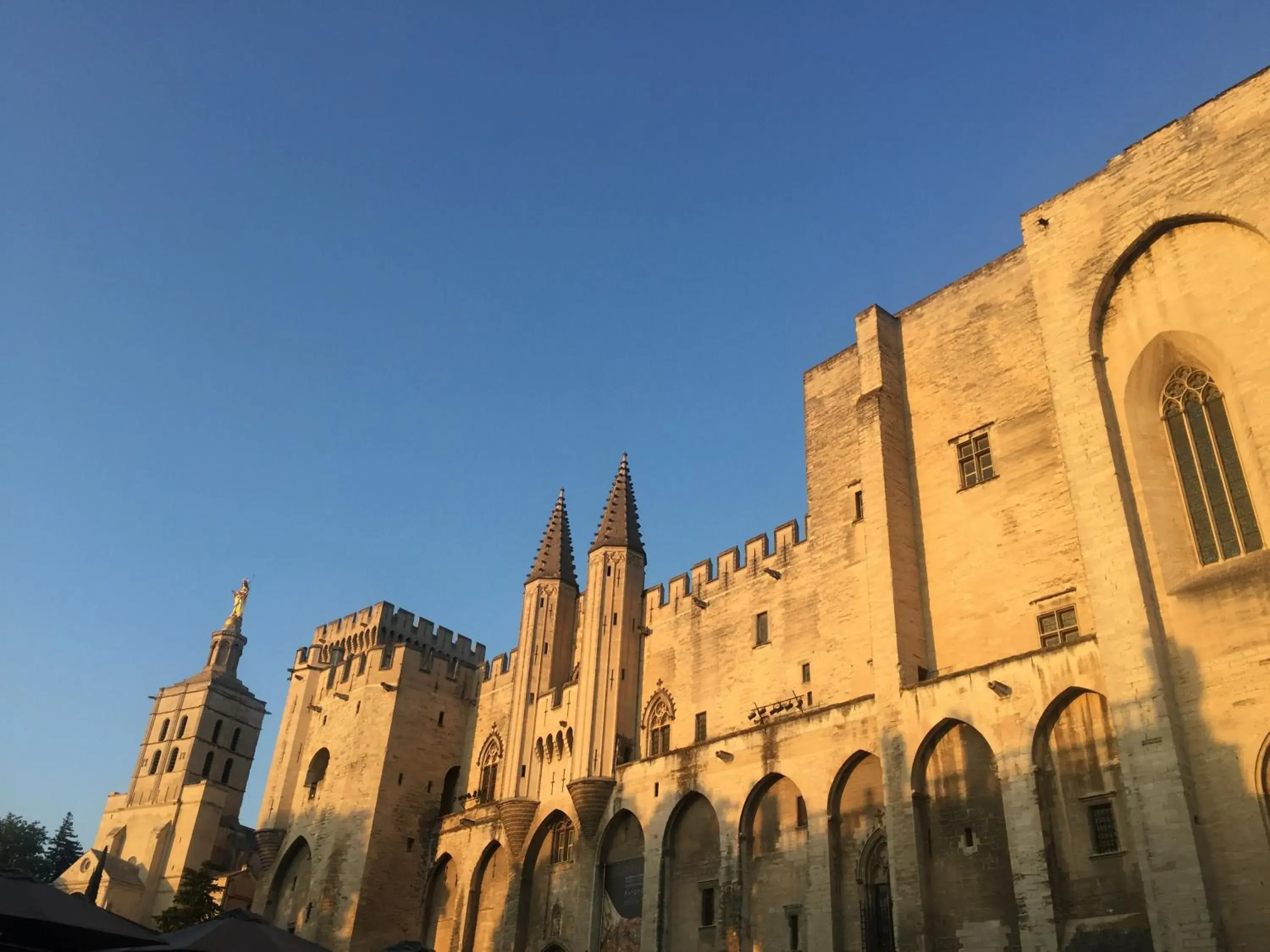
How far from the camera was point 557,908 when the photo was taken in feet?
91.8

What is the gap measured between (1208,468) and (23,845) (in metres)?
70.6

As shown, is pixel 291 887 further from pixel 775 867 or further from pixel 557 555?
pixel 775 867

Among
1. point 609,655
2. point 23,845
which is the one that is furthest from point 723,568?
point 23,845

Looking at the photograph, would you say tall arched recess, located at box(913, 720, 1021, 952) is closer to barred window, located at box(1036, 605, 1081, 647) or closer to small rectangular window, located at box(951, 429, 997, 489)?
barred window, located at box(1036, 605, 1081, 647)

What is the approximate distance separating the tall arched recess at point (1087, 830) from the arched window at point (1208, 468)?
338 centimetres

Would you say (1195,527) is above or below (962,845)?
above

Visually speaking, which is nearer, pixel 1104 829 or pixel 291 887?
pixel 1104 829

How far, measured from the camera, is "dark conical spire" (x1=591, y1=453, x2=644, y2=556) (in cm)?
3228

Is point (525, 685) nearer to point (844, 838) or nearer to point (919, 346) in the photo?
point (844, 838)

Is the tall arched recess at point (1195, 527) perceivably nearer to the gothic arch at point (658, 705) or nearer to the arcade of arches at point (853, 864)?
the arcade of arches at point (853, 864)

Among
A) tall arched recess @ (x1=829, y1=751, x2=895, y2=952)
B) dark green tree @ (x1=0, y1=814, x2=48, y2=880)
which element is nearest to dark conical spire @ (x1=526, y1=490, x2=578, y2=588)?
tall arched recess @ (x1=829, y1=751, x2=895, y2=952)

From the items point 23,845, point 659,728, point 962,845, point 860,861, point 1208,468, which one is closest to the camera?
point 1208,468

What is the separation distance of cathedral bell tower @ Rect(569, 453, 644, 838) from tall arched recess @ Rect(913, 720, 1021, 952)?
10.1 m

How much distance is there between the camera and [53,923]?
15.2 meters
